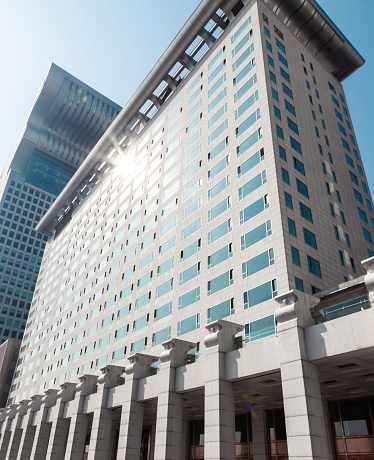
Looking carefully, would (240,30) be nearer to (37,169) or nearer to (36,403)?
(36,403)

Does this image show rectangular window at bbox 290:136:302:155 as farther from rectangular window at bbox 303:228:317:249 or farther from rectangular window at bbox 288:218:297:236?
rectangular window at bbox 288:218:297:236

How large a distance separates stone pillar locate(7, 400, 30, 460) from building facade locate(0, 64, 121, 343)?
78251 mm

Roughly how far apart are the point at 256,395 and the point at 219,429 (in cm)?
592

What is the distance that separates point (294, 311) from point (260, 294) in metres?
10.5

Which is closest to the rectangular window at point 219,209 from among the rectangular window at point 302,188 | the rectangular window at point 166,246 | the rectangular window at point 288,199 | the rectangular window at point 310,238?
the rectangular window at point 288,199

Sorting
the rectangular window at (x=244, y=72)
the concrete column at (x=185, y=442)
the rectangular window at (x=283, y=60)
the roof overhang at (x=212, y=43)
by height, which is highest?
the roof overhang at (x=212, y=43)

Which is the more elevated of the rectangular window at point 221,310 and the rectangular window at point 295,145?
the rectangular window at point 295,145

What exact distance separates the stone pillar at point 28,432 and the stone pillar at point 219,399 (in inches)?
1443

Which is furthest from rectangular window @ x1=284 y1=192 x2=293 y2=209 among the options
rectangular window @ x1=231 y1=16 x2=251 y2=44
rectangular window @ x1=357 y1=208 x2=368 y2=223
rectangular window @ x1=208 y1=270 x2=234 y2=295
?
rectangular window @ x1=231 y1=16 x2=251 y2=44

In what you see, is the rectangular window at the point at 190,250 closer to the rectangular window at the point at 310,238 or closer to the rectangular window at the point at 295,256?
the rectangular window at the point at 310,238

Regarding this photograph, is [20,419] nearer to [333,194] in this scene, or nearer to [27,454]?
→ [27,454]

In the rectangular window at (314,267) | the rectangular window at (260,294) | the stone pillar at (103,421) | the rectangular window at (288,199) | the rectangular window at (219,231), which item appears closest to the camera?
the rectangular window at (260,294)

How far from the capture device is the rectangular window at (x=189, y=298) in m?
40.5

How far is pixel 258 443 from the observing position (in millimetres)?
32031
